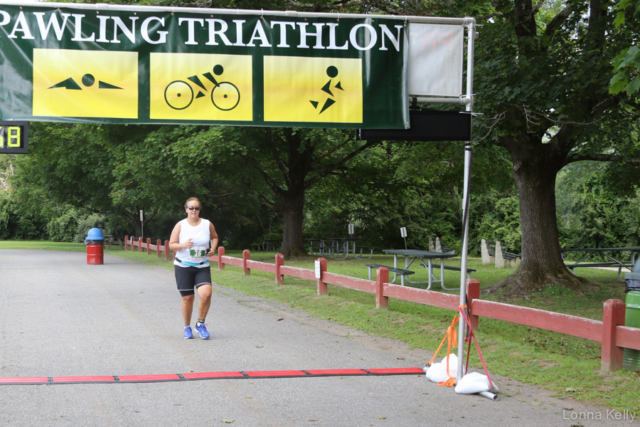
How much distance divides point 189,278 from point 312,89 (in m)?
3.17

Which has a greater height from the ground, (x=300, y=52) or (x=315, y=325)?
(x=300, y=52)

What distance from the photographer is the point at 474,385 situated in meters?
6.12

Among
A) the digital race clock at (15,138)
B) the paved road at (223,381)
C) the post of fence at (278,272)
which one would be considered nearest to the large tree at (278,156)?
the post of fence at (278,272)

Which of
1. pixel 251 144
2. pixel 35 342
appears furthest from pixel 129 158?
pixel 35 342

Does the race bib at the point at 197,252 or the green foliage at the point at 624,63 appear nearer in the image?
the green foliage at the point at 624,63

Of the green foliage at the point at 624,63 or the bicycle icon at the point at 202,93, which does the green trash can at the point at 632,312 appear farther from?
the bicycle icon at the point at 202,93

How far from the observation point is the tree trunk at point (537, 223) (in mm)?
14812

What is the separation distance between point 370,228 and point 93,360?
33840mm

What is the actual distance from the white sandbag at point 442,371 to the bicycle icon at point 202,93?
359cm

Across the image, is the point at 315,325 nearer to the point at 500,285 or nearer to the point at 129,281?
the point at 500,285

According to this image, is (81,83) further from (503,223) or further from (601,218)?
(503,223)

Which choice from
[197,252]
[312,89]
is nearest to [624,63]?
[312,89]

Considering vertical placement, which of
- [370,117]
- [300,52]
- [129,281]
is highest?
[300,52]

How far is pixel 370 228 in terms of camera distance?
40.7 metres
